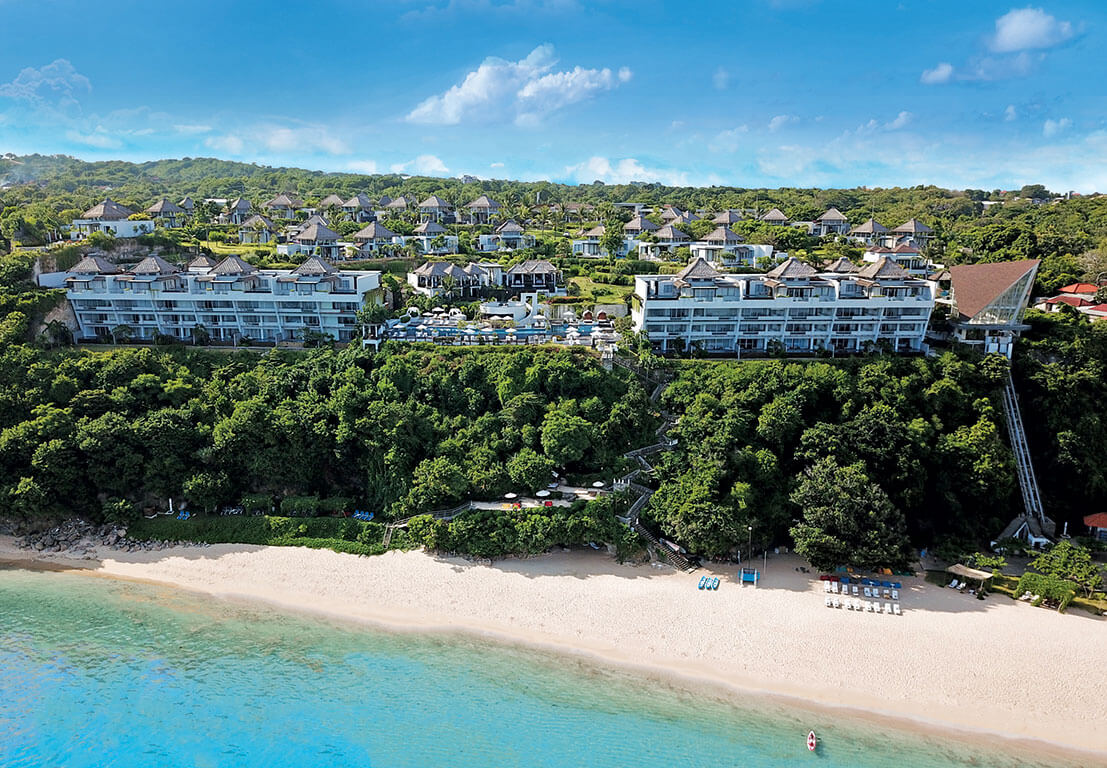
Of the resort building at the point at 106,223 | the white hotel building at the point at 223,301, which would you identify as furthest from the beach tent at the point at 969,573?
the resort building at the point at 106,223

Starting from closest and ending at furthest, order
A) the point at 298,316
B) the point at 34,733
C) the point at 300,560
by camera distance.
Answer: the point at 34,733 < the point at 300,560 < the point at 298,316

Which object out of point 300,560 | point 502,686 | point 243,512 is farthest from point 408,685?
point 243,512

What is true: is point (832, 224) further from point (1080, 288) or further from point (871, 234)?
point (1080, 288)

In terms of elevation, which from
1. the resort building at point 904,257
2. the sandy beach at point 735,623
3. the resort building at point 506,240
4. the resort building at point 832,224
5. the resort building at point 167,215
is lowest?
the sandy beach at point 735,623

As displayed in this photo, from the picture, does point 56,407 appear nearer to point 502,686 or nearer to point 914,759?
point 502,686

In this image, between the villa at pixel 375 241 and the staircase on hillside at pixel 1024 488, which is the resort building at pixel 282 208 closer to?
the villa at pixel 375 241

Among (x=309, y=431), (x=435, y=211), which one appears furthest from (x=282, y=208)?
(x=309, y=431)
